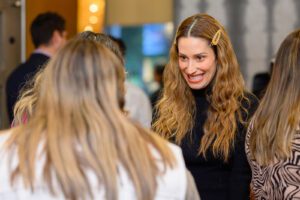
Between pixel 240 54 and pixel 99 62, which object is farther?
pixel 240 54

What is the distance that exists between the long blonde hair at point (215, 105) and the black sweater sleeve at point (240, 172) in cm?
4

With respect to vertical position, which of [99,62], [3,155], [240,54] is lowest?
[240,54]

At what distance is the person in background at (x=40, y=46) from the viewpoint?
482 centimetres

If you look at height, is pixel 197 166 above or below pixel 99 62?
below

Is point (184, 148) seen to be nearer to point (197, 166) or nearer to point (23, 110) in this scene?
point (197, 166)

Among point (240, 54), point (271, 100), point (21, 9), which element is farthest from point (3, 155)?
point (240, 54)

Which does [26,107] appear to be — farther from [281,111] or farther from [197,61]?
[281,111]

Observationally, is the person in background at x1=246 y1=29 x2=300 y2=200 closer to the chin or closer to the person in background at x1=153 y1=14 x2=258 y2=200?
the person in background at x1=153 y1=14 x2=258 y2=200

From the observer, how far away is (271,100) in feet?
9.07

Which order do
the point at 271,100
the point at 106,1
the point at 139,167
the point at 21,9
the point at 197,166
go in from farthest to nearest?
the point at 106,1, the point at 21,9, the point at 197,166, the point at 271,100, the point at 139,167

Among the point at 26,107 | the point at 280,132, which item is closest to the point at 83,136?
the point at 26,107

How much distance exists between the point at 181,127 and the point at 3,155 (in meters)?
1.32

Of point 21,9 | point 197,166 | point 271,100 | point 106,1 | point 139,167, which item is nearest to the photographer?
point 139,167

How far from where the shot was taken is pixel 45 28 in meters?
5.17
